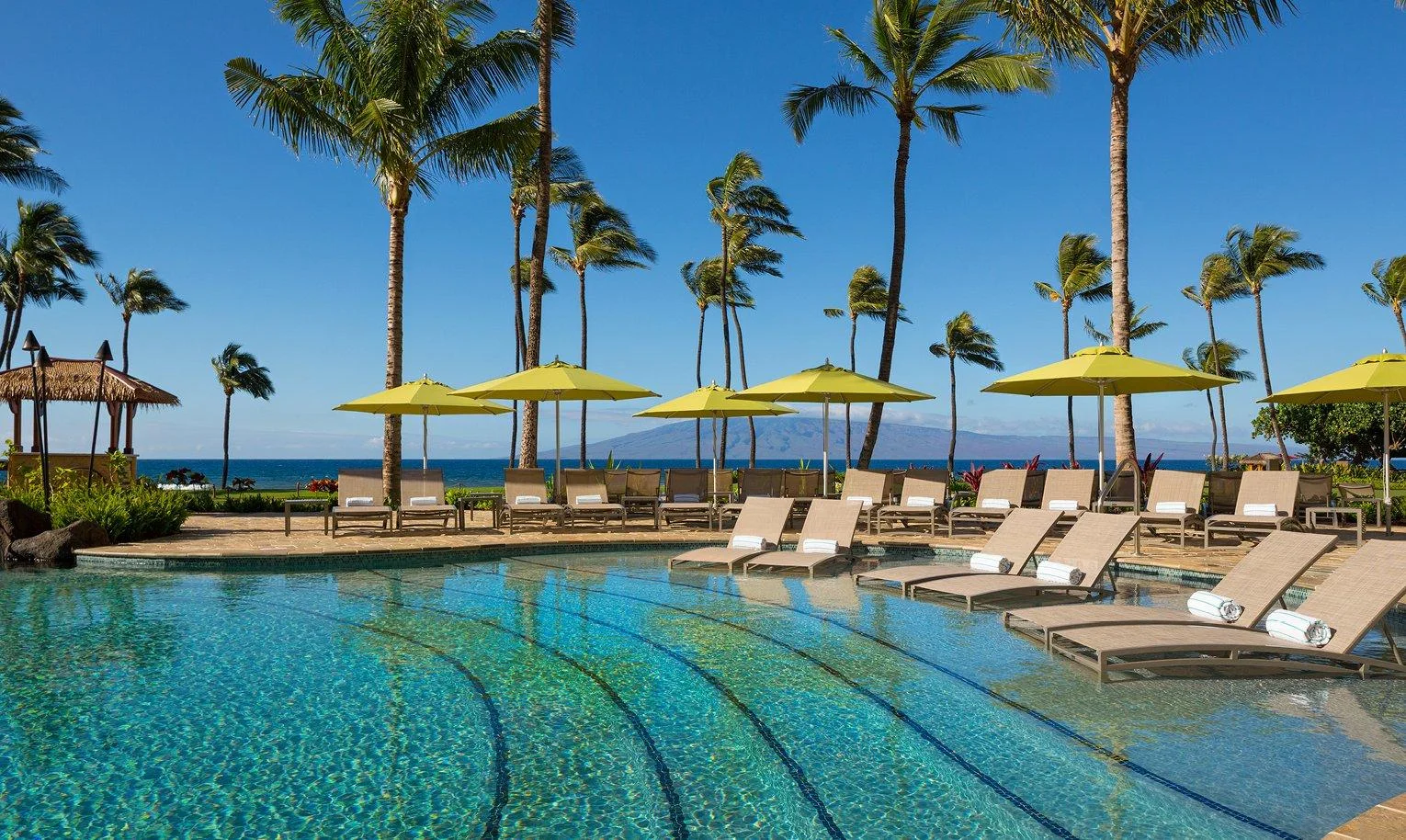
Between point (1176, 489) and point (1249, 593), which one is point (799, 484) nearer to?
point (1176, 489)

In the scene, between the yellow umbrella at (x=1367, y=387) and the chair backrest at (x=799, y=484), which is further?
the chair backrest at (x=799, y=484)

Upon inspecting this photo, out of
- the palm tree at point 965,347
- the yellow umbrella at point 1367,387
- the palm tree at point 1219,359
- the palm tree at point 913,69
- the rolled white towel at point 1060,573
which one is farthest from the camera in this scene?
the palm tree at point 1219,359

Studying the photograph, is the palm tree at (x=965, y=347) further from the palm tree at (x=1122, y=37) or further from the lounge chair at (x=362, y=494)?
the lounge chair at (x=362, y=494)

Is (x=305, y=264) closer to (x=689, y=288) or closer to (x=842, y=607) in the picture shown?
(x=689, y=288)

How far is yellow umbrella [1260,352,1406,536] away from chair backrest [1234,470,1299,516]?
39.5 inches

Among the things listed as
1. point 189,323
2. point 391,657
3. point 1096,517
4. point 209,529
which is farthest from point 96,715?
point 189,323

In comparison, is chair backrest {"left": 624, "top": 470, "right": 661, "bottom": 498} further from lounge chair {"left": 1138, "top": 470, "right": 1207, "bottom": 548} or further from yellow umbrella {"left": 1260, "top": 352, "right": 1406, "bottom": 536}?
yellow umbrella {"left": 1260, "top": 352, "right": 1406, "bottom": 536}

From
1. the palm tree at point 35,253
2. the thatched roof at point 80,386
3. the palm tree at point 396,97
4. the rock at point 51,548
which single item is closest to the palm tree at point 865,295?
the palm tree at point 396,97

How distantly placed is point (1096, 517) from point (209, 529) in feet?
40.3

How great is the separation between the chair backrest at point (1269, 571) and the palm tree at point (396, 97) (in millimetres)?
12011

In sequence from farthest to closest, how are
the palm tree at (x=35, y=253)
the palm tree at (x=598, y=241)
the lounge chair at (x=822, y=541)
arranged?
1. the palm tree at (x=598, y=241)
2. the palm tree at (x=35, y=253)
3. the lounge chair at (x=822, y=541)

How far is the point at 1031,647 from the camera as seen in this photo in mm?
6188

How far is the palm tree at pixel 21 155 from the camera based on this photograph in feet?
72.7

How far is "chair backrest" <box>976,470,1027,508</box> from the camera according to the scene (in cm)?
1152
